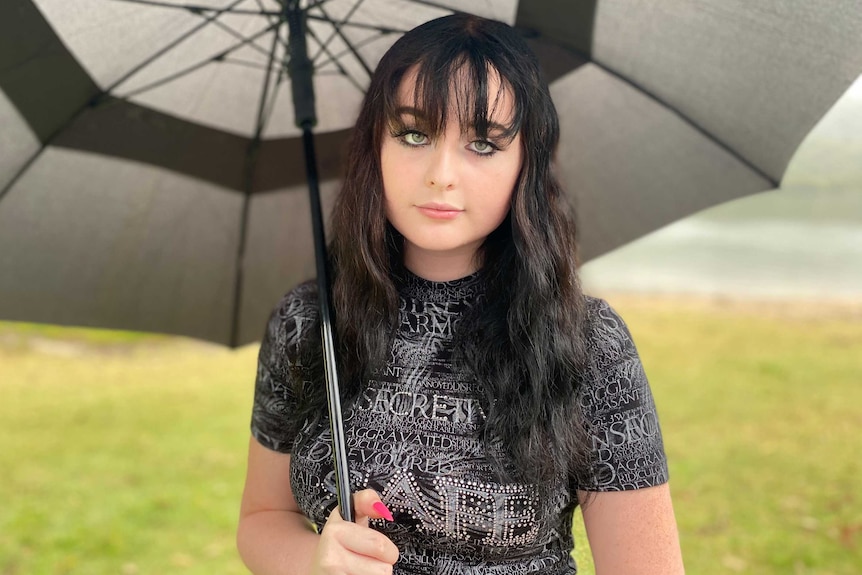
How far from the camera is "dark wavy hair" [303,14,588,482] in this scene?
1.43 metres

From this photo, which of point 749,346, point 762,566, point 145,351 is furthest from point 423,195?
point 145,351

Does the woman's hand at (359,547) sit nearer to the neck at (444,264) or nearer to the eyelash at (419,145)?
the neck at (444,264)

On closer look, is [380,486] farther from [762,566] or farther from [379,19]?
[762,566]

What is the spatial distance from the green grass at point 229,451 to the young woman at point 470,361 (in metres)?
2.79

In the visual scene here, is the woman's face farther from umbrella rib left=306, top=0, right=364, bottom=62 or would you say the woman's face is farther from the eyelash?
umbrella rib left=306, top=0, right=364, bottom=62

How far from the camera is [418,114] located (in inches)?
55.1

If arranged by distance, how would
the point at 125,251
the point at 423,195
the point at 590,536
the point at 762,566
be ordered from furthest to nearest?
the point at 762,566, the point at 125,251, the point at 590,536, the point at 423,195

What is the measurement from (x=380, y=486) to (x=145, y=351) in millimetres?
6856

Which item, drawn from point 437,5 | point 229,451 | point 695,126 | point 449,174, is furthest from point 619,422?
point 229,451

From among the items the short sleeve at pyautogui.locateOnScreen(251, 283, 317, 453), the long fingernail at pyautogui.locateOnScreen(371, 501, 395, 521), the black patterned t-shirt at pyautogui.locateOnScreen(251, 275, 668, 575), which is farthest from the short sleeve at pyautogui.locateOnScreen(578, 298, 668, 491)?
the short sleeve at pyautogui.locateOnScreen(251, 283, 317, 453)

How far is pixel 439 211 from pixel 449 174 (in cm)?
7

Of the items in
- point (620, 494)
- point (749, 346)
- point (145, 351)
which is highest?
point (620, 494)

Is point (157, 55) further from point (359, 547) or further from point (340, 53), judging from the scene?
point (359, 547)

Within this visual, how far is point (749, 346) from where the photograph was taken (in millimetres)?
6859
